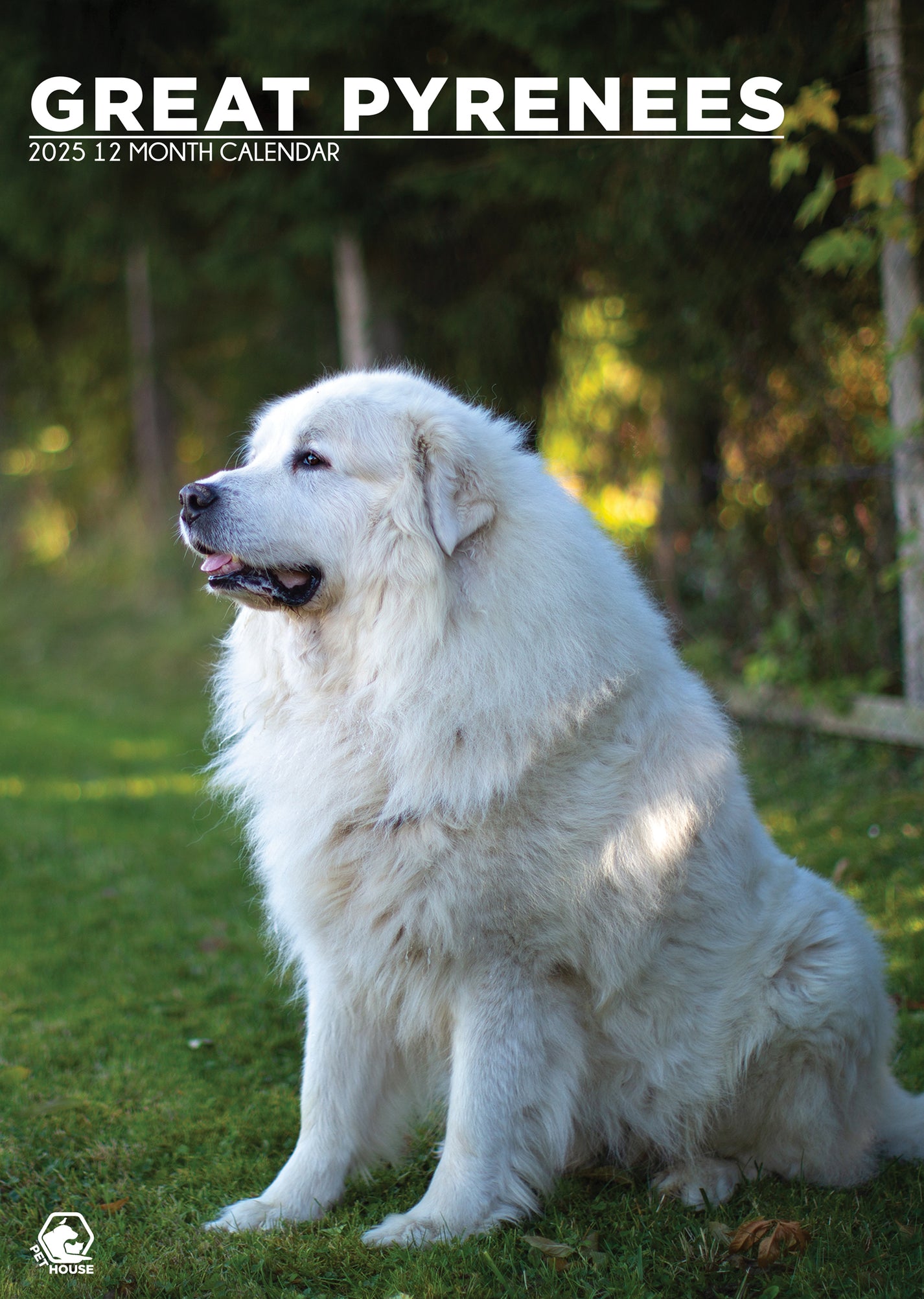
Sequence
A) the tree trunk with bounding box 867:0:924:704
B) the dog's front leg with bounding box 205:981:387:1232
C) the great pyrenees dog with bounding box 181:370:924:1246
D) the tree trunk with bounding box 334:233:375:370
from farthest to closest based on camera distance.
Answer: the tree trunk with bounding box 334:233:375:370 < the tree trunk with bounding box 867:0:924:704 < the dog's front leg with bounding box 205:981:387:1232 < the great pyrenees dog with bounding box 181:370:924:1246

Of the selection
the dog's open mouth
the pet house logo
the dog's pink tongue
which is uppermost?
the dog's pink tongue

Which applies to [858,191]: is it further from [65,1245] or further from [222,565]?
[65,1245]

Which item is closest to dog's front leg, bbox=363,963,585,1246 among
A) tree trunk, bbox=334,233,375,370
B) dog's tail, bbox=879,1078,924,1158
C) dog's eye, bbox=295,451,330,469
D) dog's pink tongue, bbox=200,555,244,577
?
dog's tail, bbox=879,1078,924,1158

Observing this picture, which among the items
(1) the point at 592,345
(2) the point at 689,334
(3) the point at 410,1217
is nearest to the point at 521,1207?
(3) the point at 410,1217

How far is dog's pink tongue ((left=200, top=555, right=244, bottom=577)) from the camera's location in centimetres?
258

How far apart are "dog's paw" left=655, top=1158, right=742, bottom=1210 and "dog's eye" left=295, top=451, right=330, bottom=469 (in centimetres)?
186

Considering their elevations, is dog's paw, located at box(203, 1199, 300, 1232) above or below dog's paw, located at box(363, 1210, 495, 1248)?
→ below

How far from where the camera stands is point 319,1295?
224 centimetres

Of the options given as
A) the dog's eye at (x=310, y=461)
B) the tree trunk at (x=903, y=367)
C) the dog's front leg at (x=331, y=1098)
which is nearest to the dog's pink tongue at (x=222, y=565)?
the dog's eye at (x=310, y=461)

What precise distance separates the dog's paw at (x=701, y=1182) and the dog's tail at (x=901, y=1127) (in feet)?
1.39

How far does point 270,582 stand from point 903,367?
4068mm

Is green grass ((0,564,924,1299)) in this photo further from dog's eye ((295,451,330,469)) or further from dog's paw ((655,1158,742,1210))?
dog's eye ((295,451,330,469))

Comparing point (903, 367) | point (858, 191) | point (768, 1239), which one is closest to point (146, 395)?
point (903, 367)

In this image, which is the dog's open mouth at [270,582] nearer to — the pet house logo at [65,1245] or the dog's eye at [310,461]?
the dog's eye at [310,461]
